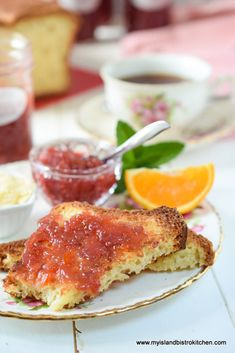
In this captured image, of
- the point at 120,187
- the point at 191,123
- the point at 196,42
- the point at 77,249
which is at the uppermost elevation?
the point at 77,249

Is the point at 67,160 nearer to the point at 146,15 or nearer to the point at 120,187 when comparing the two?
the point at 120,187

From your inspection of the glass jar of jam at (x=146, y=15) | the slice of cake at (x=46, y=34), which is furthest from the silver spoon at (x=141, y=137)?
the glass jar of jam at (x=146, y=15)

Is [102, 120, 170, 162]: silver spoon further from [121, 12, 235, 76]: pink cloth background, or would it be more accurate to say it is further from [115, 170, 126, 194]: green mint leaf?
[121, 12, 235, 76]: pink cloth background

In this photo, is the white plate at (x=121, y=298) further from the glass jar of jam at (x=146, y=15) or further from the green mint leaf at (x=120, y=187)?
the glass jar of jam at (x=146, y=15)

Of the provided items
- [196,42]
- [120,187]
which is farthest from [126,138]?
[196,42]

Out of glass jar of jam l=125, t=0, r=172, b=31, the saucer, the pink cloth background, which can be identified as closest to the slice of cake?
the saucer
